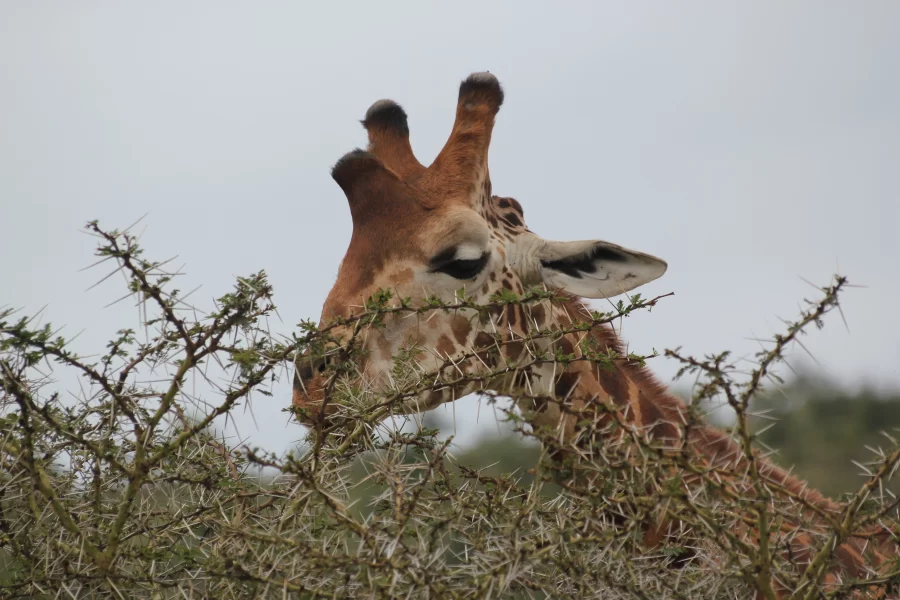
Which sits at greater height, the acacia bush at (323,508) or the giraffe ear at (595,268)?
the giraffe ear at (595,268)

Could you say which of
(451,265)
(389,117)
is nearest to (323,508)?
(451,265)

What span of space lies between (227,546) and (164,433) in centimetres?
36

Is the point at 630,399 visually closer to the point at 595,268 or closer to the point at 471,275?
the point at 595,268

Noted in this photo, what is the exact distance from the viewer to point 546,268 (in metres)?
3.51

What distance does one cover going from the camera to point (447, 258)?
335 cm

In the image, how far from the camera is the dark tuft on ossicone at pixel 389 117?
12.7ft

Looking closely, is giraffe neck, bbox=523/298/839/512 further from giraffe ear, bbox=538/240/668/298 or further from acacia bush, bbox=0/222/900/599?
acacia bush, bbox=0/222/900/599

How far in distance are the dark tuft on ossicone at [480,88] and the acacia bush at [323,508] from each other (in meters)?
1.64

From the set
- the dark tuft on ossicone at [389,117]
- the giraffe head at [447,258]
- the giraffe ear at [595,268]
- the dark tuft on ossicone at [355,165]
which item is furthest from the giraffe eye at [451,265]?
the dark tuft on ossicone at [389,117]


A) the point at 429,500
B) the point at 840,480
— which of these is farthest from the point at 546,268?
the point at 840,480

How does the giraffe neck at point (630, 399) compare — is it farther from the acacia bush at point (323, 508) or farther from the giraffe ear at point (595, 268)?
the acacia bush at point (323, 508)

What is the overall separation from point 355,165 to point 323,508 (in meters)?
1.66

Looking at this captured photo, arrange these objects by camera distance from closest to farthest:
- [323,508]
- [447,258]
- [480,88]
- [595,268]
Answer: [323,508], [447,258], [595,268], [480,88]

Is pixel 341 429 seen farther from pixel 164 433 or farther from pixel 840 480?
pixel 840 480
